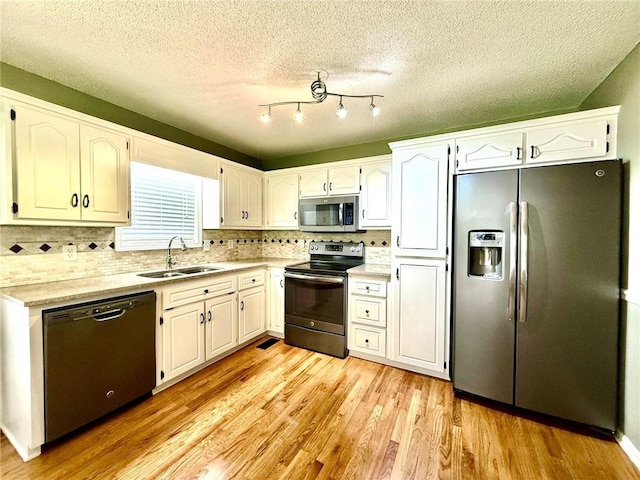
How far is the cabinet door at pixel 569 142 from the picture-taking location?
71.4 inches

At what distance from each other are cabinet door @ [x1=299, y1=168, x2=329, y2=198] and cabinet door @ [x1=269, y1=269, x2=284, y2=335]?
3.45 feet

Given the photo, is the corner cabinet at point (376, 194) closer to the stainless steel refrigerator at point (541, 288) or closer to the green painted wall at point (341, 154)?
the green painted wall at point (341, 154)

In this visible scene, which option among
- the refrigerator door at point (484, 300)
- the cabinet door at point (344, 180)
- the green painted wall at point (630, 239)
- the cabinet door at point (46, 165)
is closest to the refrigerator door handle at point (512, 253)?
the refrigerator door at point (484, 300)

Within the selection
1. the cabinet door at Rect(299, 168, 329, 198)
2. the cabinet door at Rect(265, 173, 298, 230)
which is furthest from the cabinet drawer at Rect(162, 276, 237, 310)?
the cabinet door at Rect(299, 168, 329, 198)

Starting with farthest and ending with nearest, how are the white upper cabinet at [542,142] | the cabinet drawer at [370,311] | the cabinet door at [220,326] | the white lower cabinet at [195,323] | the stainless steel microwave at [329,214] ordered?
the stainless steel microwave at [329,214] → the cabinet drawer at [370,311] → the cabinet door at [220,326] → the white lower cabinet at [195,323] → the white upper cabinet at [542,142]

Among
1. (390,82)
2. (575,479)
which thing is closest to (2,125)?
(390,82)

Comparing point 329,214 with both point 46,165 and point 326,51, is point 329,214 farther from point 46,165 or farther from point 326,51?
point 46,165

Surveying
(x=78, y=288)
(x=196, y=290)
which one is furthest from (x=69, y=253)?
(x=196, y=290)

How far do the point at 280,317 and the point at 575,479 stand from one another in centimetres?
261

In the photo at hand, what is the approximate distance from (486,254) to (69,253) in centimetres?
326

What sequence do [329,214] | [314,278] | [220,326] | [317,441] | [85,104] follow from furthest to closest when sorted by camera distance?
[329,214] → [314,278] → [220,326] → [85,104] → [317,441]

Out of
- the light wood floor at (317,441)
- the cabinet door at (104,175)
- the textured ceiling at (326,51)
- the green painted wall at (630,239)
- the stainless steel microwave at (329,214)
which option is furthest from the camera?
the stainless steel microwave at (329,214)

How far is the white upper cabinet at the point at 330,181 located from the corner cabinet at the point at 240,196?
0.65 meters

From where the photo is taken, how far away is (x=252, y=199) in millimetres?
3555
